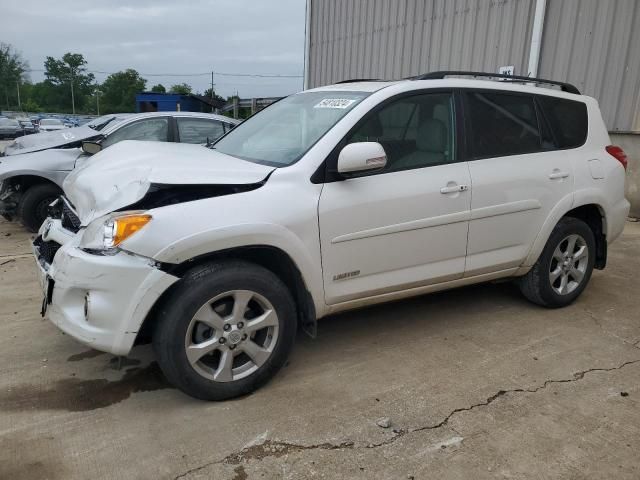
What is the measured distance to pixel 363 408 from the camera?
2.86 m

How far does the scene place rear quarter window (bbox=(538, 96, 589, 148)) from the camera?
4.05 meters

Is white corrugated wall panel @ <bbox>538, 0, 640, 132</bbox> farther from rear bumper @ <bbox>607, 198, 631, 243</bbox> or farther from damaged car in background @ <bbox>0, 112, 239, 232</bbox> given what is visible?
damaged car in background @ <bbox>0, 112, 239, 232</bbox>

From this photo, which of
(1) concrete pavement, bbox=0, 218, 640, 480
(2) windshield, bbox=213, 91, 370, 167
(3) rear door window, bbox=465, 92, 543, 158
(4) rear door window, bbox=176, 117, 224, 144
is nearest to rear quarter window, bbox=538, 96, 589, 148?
(3) rear door window, bbox=465, 92, 543, 158

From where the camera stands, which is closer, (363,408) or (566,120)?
(363,408)

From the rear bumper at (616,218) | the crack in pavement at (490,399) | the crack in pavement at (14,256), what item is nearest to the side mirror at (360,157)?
the crack in pavement at (490,399)

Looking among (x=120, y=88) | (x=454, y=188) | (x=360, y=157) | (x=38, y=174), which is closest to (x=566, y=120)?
(x=454, y=188)

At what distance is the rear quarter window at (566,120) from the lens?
405 centimetres

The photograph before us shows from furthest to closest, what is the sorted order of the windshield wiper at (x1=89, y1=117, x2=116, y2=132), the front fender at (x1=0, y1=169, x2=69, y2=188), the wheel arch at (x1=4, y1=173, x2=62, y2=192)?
the windshield wiper at (x1=89, y1=117, x2=116, y2=132), the wheel arch at (x1=4, y1=173, x2=62, y2=192), the front fender at (x1=0, y1=169, x2=69, y2=188)

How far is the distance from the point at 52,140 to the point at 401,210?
594 cm

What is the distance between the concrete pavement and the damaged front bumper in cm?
47

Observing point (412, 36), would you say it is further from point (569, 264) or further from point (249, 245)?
point (249, 245)

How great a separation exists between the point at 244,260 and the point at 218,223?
0.30m

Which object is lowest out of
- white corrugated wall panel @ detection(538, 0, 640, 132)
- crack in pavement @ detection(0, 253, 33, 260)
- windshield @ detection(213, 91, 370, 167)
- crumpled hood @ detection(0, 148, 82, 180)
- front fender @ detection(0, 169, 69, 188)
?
crack in pavement @ detection(0, 253, 33, 260)

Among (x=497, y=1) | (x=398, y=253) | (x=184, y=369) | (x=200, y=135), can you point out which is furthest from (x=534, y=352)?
(x=497, y=1)
